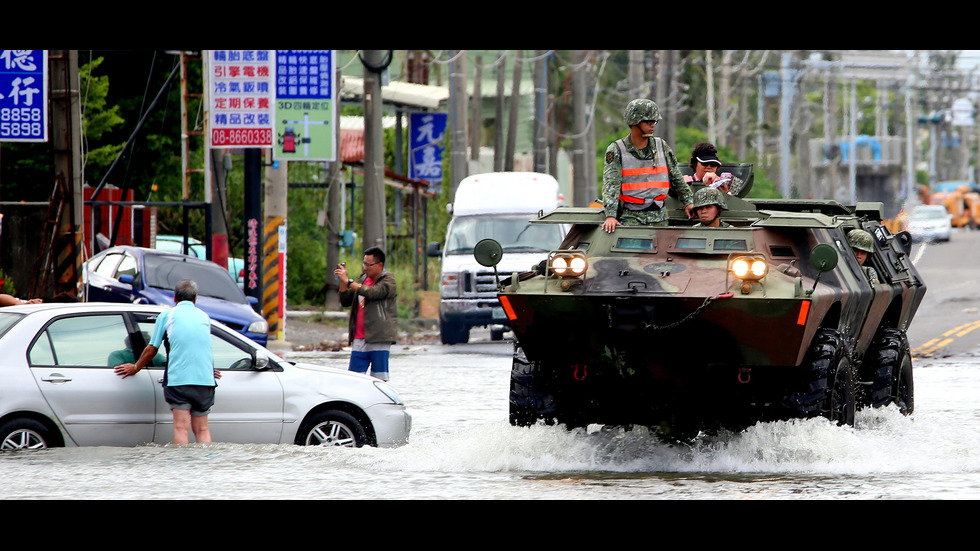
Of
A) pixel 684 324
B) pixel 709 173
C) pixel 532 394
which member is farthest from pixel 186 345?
pixel 709 173

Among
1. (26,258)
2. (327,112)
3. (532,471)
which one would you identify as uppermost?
(327,112)

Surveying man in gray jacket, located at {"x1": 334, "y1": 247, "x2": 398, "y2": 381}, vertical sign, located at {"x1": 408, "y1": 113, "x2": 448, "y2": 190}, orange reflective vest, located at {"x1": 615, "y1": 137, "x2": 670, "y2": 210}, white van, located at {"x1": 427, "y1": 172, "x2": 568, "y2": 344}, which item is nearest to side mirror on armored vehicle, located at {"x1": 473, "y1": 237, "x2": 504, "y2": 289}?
orange reflective vest, located at {"x1": 615, "y1": 137, "x2": 670, "y2": 210}

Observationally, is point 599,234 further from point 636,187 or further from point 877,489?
point 877,489

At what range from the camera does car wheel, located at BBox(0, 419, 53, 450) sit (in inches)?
451

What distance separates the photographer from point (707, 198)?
11914mm

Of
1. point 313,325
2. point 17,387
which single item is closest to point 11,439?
point 17,387

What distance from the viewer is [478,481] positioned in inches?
423

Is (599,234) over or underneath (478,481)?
over

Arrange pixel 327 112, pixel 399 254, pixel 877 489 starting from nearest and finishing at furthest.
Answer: pixel 877 489 → pixel 327 112 → pixel 399 254

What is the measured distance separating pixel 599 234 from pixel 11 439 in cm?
464

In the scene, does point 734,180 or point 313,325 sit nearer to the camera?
point 734,180

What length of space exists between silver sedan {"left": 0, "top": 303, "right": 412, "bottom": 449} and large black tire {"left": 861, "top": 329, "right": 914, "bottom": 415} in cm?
423

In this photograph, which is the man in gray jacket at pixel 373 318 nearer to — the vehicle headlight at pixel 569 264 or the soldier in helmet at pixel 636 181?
the soldier in helmet at pixel 636 181
